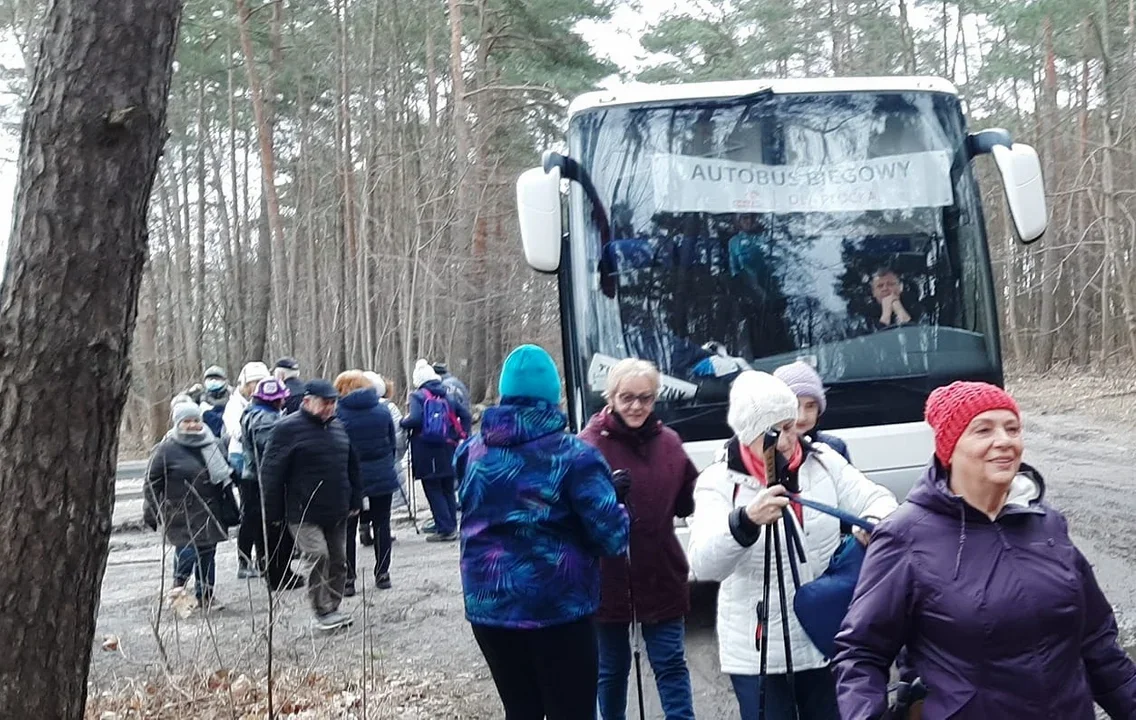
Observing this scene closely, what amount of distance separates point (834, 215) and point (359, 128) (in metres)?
26.9

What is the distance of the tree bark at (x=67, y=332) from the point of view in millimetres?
3330

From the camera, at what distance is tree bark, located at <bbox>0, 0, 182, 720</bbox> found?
3330mm

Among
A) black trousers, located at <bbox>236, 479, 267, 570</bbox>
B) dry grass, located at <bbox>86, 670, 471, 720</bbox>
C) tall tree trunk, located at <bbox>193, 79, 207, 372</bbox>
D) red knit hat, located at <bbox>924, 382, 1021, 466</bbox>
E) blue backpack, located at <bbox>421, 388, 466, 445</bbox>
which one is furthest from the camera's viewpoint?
tall tree trunk, located at <bbox>193, 79, 207, 372</bbox>

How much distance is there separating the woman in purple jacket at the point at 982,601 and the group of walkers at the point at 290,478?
12.8 feet

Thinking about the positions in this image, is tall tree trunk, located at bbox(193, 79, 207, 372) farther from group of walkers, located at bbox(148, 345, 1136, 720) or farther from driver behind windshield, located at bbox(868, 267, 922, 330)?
group of walkers, located at bbox(148, 345, 1136, 720)

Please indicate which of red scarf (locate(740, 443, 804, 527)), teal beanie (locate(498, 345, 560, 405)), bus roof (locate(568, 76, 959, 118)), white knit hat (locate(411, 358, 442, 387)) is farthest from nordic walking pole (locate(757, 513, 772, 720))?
white knit hat (locate(411, 358, 442, 387))

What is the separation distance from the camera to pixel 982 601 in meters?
2.38

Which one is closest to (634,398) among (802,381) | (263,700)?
(802,381)

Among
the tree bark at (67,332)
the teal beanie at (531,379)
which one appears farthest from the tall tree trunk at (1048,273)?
the tree bark at (67,332)

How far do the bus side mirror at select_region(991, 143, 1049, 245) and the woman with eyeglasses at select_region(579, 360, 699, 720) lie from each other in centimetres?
282

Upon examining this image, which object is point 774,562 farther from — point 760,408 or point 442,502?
point 442,502

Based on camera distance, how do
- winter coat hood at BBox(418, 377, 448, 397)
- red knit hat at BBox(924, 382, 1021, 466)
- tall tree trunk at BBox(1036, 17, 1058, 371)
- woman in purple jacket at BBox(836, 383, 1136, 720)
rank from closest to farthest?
woman in purple jacket at BBox(836, 383, 1136, 720), red knit hat at BBox(924, 382, 1021, 466), winter coat hood at BBox(418, 377, 448, 397), tall tree trunk at BBox(1036, 17, 1058, 371)

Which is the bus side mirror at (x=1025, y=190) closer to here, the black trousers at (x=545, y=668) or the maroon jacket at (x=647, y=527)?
the maroon jacket at (x=647, y=527)

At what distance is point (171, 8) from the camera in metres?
3.58
